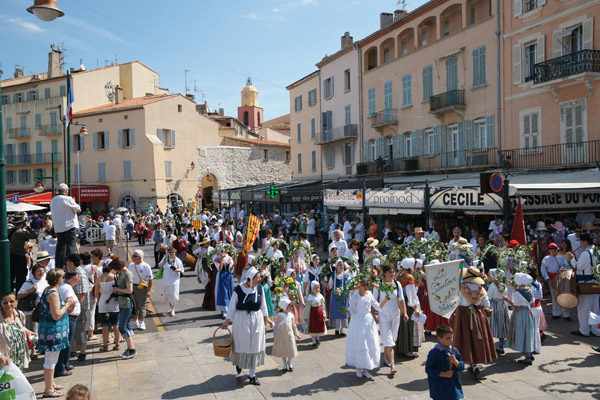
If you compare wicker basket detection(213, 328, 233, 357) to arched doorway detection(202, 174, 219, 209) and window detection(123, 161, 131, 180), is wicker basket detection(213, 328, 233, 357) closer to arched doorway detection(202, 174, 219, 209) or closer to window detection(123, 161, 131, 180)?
window detection(123, 161, 131, 180)

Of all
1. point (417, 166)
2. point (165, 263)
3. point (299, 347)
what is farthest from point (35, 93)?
point (299, 347)

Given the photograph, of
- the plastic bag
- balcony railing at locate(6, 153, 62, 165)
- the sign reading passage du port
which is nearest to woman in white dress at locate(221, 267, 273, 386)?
the plastic bag

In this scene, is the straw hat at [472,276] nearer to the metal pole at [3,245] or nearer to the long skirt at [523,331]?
the long skirt at [523,331]

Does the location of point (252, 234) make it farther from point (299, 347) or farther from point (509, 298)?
point (509, 298)

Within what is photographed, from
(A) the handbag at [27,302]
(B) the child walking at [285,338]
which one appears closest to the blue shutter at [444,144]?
(B) the child walking at [285,338]

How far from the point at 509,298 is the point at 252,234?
242 inches

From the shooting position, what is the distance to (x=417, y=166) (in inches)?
1129

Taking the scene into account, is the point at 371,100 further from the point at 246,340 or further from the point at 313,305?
the point at 246,340

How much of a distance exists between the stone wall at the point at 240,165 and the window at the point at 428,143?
987 inches

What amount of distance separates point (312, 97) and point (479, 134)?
732 inches

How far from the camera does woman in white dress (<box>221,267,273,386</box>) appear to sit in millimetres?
7586

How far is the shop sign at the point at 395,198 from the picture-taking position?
1705 centimetres

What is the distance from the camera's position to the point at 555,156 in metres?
20.8

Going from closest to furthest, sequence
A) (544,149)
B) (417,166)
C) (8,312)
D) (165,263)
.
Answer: (8,312) → (165,263) → (544,149) → (417,166)
